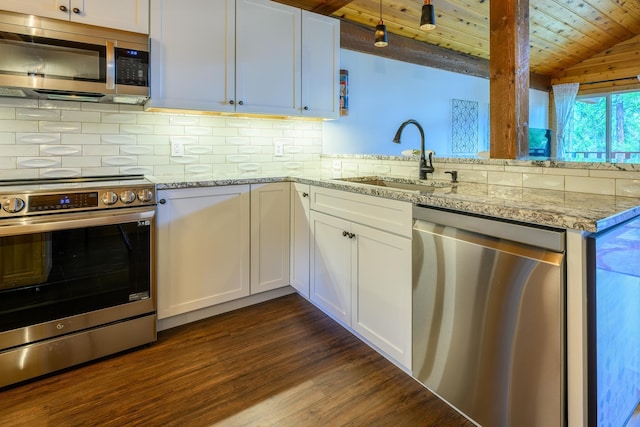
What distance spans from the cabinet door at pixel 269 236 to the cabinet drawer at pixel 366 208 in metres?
0.33

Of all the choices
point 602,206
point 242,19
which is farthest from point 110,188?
point 602,206

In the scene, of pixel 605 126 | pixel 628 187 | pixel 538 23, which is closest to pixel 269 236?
pixel 628 187

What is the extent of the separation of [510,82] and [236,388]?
2.15 meters

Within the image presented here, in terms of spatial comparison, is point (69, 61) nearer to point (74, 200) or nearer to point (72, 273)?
point (74, 200)

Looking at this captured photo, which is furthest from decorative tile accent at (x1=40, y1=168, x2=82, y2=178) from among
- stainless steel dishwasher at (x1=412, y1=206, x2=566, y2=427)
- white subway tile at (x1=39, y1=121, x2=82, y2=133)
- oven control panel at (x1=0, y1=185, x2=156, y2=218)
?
stainless steel dishwasher at (x1=412, y1=206, x2=566, y2=427)

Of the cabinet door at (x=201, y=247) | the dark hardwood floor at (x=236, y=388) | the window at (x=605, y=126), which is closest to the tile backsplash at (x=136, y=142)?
the cabinet door at (x=201, y=247)

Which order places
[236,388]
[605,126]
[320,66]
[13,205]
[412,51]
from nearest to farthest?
[13,205], [236,388], [320,66], [412,51], [605,126]

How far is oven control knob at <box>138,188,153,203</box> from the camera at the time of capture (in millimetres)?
1933

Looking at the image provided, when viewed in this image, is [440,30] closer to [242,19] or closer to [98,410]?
[242,19]

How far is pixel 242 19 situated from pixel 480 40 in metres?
3.25

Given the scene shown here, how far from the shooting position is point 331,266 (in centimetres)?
220

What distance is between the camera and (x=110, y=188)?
1.84 metres

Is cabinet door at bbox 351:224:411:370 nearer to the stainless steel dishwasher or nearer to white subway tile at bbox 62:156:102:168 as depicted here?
the stainless steel dishwasher

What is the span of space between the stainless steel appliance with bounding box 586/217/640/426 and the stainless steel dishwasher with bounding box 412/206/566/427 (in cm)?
8
